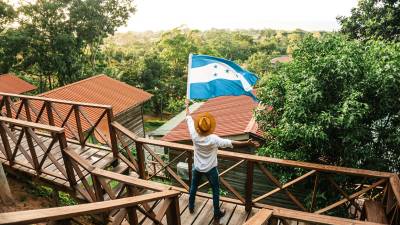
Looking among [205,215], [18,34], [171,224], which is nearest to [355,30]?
[205,215]

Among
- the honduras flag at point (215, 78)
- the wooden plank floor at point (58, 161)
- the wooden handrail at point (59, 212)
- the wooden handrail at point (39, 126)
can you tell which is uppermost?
the honduras flag at point (215, 78)

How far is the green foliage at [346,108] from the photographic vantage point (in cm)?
565

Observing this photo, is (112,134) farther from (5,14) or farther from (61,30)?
(5,14)

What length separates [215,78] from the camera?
18.7ft

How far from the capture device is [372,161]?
19.9 feet

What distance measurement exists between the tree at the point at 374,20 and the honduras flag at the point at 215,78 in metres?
5.99

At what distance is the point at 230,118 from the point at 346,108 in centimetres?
792

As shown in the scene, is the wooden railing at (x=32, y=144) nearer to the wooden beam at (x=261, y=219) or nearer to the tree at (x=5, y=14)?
the wooden beam at (x=261, y=219)

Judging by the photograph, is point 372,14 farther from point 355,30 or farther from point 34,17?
point 34,17

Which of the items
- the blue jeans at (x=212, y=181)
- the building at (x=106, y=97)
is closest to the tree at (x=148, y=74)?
the building at (x=106, y=97)

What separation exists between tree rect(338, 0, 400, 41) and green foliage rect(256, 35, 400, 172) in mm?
4276

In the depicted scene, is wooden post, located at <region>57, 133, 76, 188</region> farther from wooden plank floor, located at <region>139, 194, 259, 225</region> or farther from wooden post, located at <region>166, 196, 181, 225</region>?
wooden post, located at <region>166, 196, 181, 225</region>

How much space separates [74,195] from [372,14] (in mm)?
11878

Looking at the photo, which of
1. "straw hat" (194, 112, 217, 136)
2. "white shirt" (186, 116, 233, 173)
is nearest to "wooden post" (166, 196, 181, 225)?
"white shirt" (186, 116, 233, 173)
